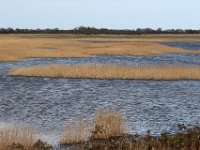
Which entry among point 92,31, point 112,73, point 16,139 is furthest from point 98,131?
point 92,31

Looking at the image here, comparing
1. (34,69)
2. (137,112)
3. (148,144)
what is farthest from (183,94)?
(148,144)

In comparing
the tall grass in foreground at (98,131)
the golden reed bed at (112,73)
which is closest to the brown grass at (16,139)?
the tall grass in foreground at (98,131)

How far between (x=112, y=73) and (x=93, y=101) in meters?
8.90

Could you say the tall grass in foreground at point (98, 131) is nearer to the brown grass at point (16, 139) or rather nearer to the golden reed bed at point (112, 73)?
the brown grass at point (16, 139)

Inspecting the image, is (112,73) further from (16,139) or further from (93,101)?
(16,139)

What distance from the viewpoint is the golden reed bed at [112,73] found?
1121 inches

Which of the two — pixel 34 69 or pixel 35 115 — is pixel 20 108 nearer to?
pixel 35 115

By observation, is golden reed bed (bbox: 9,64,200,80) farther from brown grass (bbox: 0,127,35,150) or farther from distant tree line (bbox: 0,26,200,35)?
distant tree line (bbox: 0,26,200,35)

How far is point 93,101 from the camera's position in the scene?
20266 mm

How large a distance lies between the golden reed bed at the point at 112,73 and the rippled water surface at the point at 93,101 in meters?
1.03

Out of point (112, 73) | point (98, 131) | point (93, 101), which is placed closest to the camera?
point (98, 131)

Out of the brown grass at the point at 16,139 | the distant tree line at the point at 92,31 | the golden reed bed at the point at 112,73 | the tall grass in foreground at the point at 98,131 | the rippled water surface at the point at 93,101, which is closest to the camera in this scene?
the brown grass at the point at 16,139

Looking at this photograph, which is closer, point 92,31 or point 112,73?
point 112,73

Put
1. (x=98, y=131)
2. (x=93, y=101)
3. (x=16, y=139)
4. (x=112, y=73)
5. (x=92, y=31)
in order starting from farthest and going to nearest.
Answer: (x=92, y=31)
(x=112, y=73)
(x=93, y=101)
(x=98, y=131)
(x=16, y=139)
